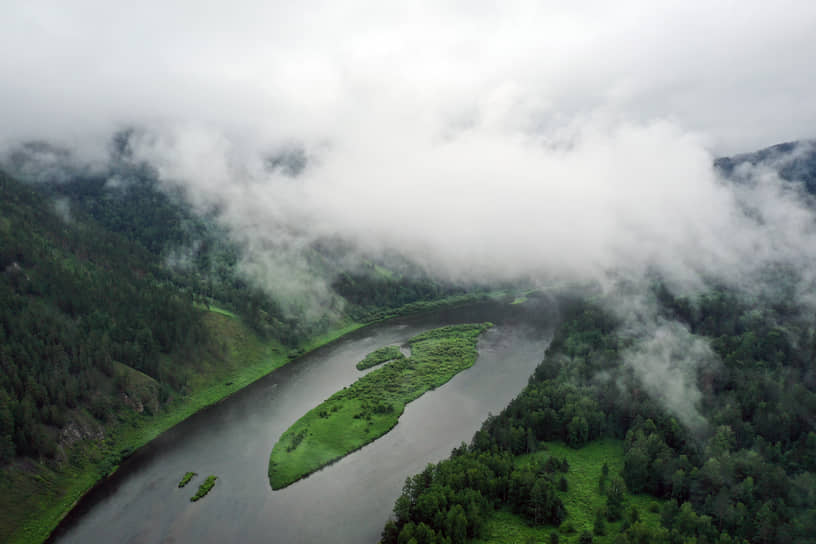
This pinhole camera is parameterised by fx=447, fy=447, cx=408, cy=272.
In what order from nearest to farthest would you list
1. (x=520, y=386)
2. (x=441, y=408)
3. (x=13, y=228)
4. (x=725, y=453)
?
(x=725, y=453) → (x=441, y=408) → (x=520, y=386) → (x=13, y=228)

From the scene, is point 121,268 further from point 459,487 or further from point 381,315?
point 459,487

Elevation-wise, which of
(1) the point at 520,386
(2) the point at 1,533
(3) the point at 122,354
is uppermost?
(3) the point at 122,354

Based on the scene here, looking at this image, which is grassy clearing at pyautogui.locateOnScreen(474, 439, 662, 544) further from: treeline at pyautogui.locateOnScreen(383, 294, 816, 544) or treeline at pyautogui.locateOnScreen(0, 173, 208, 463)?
treeline at pyautogui.locateOnScreen(0, 173, 208, 463)

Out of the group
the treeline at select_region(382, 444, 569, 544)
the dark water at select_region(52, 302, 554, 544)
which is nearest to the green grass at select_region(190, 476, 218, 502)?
the dark water at select_region(52, 302, 554, 544)

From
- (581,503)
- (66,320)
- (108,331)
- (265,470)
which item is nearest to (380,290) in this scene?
(108,331)

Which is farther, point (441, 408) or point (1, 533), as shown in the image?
point (441, 408)

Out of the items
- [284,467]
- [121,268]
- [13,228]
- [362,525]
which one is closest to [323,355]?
[284,467]

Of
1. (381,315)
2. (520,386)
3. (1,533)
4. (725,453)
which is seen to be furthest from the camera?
(381,315)
